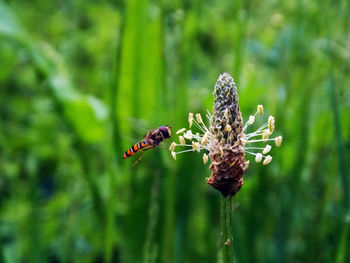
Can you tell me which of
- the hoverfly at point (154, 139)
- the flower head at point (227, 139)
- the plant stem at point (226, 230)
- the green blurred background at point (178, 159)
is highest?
the green blurred background at point (178, 159)

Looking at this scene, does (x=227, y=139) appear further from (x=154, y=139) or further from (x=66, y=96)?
(x=66, y=96)

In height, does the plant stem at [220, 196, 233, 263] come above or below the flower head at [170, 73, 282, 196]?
below

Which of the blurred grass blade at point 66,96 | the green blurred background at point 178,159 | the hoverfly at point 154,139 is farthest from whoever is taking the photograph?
the blurred grass blade at point 66,96

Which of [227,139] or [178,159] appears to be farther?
[178,159]

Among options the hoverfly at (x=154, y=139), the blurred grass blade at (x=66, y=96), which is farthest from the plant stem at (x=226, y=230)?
the blurred grass blade at (x=66, y=96)

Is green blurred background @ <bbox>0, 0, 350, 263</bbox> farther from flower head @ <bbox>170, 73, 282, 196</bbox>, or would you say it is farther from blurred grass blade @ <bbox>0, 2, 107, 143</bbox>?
flower head @ <bbox>170, 73, 282, 196</bbox>

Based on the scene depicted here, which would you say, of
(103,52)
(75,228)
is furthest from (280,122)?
(103,52)

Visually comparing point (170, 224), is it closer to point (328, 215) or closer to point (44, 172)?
point (328, 215)

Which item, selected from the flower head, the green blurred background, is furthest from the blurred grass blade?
the flower head

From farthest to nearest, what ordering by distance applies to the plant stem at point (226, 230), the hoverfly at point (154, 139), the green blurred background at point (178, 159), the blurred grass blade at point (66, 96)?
the blurred grass blade at point (66, 96), the green blurred background at point (178, 159), the hoverfly at point (154, 139), the plant stem at point (226, 230)

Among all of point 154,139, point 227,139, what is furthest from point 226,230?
point 154,139

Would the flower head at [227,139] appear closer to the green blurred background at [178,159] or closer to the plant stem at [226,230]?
the plant stem at [226,230]
